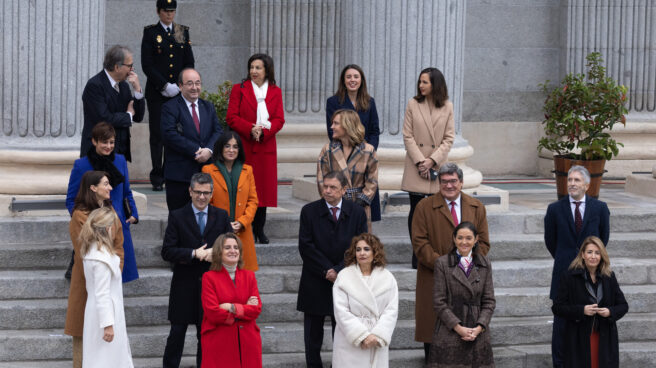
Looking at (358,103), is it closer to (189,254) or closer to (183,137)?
(183,137)

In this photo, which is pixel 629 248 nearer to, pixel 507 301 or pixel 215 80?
pixel 507 301

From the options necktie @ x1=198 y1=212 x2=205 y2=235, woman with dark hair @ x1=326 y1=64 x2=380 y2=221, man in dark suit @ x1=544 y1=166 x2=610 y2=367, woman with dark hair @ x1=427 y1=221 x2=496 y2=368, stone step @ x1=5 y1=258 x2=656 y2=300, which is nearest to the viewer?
woman with dark hair @ x1=427 y1=221 x2=496 y2=368

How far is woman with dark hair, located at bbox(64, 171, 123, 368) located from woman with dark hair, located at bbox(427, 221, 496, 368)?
250 centimetres

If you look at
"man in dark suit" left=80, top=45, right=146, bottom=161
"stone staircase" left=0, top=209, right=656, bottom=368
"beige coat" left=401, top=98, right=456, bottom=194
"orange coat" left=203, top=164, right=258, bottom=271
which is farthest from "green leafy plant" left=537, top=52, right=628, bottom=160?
"man in dark suit" left=80, top=45, right=146, bottom=161

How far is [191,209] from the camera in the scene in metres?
9.95

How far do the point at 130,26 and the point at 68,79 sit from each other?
3899 millimetres

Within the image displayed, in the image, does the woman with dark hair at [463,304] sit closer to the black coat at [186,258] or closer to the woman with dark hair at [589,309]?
the woman with dark hair at [589,309]

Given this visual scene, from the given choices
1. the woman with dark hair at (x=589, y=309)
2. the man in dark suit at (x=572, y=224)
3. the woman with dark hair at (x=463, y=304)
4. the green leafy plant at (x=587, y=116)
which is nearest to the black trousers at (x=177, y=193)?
the woman with dark hair at (x=463, y=304)

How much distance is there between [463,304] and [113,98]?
3.53m

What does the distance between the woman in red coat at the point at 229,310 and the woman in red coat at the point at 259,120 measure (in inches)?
91.3

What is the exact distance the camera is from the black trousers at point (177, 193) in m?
11.0

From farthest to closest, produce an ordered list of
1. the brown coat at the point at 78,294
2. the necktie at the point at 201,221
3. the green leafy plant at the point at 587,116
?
the green leafy plant at the point at 587,116
the necktie at the point at 201,221
the brown coat at the point at 78,294

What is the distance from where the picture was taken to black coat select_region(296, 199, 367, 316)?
10.0m

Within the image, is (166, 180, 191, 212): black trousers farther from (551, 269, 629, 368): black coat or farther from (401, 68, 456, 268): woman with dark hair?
(551, 269, 629, 368): black coat
